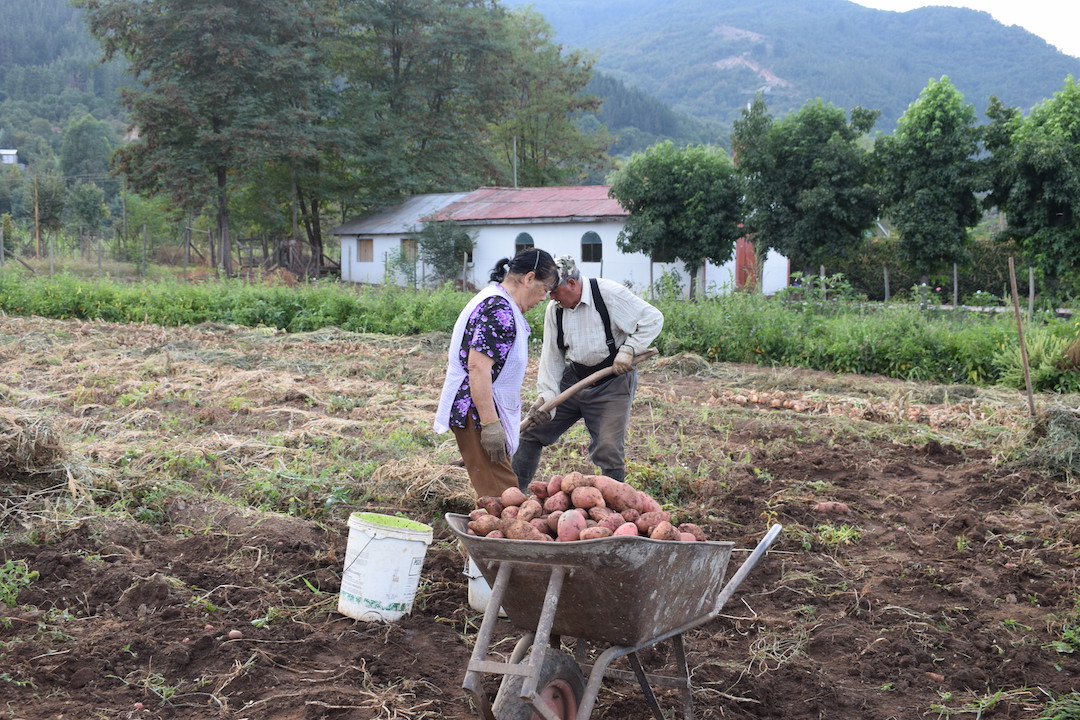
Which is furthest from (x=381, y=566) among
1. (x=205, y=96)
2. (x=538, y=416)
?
(x=205, y=96)

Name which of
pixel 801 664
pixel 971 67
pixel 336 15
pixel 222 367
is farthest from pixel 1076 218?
pixel 971 67

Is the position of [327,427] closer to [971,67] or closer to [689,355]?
[689,355]

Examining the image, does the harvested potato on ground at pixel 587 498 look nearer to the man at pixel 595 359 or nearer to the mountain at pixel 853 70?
the man at pixel 595 359

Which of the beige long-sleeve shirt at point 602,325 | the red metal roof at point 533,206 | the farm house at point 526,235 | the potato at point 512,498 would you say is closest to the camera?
the potato at point 512,498

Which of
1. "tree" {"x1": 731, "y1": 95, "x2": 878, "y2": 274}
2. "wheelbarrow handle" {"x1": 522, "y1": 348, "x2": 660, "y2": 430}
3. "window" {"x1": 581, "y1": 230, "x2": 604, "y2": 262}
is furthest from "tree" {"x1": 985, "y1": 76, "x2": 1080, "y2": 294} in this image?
"wheelbarrow handle" {"x1": 522, "y1": 348, "x2": 660, "y2": 430}

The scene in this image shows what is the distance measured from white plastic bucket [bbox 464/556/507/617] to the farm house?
22347 mm

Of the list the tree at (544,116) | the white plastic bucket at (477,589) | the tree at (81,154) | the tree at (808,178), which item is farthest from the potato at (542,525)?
the tree at (81,154)

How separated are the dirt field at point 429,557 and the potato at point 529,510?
0.85m

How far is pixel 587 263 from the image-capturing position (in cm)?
2925

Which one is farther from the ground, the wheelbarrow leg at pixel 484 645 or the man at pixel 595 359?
the man at pixel 595 359

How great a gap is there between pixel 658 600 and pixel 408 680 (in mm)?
1175

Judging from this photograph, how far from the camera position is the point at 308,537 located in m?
4.70

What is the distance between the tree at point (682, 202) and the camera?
24.9 meters

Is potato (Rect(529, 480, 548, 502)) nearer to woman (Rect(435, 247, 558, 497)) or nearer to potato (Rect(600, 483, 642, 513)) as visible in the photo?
potato (Rect(600, 483, 642, 513))
